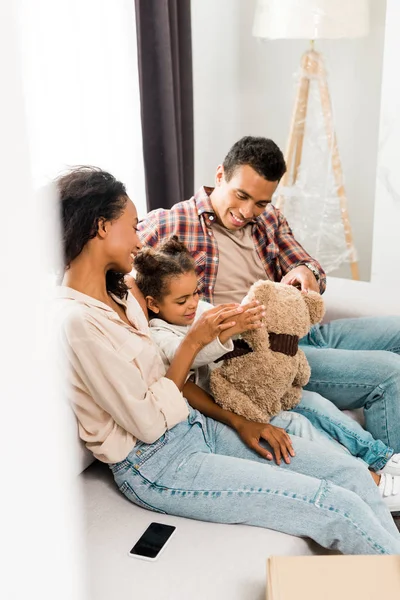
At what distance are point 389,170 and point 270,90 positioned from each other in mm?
824

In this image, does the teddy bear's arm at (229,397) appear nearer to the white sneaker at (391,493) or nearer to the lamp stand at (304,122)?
the white sneaker at (391,493)

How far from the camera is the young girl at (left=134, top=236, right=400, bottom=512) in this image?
1.48 metres

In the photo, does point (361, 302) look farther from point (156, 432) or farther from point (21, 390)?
point (21, 390)

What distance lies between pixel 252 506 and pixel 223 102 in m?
2.36

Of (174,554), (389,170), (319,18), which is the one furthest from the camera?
(389,170)

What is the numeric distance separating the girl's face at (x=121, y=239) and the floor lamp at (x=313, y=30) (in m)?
1.57

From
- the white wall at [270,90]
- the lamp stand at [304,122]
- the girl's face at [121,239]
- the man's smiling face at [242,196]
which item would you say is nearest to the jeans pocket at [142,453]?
the girl's face at [121,239]

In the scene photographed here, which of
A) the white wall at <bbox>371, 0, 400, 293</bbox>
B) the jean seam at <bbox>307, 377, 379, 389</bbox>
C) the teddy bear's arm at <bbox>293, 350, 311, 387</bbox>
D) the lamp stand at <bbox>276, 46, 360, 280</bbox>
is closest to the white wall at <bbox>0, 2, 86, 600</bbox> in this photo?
the teddy bear's arm at <bbox>293, 350, 311, 387</bbox>

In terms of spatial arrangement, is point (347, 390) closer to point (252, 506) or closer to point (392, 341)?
point (392, 341)

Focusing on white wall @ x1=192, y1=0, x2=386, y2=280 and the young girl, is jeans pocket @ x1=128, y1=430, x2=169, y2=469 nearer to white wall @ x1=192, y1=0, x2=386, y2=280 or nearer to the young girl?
the young girl

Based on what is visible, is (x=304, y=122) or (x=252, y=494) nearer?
(x=252, y=494)

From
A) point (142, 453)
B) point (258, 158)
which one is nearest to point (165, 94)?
point (258, 158)

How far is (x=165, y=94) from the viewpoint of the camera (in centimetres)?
239

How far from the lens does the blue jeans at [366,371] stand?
1.64 meters
